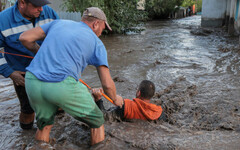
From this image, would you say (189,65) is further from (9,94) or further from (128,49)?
(9,94)

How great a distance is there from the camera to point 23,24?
2.90 m

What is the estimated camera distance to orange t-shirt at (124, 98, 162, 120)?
3322mm

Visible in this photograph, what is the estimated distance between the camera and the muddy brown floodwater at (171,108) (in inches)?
107

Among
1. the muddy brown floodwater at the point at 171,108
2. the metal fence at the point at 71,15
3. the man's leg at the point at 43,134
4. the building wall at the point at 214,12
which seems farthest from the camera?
the building wall at the point at 214,12

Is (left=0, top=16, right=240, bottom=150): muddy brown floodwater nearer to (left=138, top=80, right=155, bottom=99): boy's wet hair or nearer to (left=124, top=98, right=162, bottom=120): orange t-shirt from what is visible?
(left=124, top=98, right=162, bottom=120): orange t-shirt

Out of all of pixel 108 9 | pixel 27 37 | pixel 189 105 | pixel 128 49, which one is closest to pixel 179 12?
pixel 108 9

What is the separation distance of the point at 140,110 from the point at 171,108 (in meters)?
0.88

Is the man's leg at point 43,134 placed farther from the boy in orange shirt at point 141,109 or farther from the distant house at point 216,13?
the distant house at point 216,13

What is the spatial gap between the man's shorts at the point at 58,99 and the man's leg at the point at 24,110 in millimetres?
874

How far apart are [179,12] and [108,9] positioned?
798 inches

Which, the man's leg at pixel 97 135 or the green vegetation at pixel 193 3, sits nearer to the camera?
the man's leg at pixel 97 135

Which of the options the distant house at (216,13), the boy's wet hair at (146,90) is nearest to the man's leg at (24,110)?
the boy's wet hair at (146,90)

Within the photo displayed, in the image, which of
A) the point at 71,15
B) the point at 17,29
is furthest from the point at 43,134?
the point at 71,15

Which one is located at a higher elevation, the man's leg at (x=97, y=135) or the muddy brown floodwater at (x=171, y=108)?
the man's leg at (x=97, y=135)
